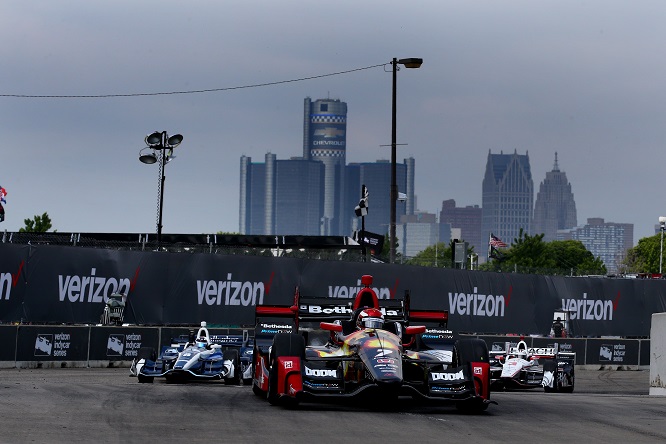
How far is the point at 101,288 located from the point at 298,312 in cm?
1284

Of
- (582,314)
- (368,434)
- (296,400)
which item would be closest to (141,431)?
→ (368,434)

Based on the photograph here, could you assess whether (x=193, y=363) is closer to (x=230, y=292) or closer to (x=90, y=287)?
(x=90, y=287)

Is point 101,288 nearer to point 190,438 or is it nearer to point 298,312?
point 298,312

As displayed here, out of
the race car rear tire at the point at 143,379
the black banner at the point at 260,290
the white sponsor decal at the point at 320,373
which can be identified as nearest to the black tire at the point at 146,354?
the race car rear tire at the point at 143,379

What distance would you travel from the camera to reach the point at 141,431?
41.1 feet

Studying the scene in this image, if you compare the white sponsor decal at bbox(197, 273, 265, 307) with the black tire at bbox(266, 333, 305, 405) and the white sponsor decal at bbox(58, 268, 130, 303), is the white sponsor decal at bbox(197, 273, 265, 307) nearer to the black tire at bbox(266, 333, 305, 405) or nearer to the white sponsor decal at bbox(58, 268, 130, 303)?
the white sponsor decal at bbox(58, 268, 130, 303)

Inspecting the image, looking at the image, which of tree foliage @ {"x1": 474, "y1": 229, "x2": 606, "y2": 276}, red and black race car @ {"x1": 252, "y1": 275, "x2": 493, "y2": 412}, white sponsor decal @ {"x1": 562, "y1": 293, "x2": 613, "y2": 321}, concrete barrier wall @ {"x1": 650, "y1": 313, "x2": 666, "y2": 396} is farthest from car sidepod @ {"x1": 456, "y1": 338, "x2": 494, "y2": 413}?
white sponsor decal @ {"x1": 562, "y1": 293, "x2": 613, "y2": 321}

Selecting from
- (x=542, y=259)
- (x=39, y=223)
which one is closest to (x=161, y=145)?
(x=39, y=223)

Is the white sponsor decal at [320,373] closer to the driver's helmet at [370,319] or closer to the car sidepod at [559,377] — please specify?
the driver's helmet at [370,319]

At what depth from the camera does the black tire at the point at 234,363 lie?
2409cm

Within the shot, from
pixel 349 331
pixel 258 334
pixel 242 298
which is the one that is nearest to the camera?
pixel 349 331

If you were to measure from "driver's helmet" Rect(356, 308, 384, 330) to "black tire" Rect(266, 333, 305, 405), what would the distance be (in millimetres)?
1114

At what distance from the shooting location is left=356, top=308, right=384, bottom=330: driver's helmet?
55.3 ft

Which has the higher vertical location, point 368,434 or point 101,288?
point 101,288
